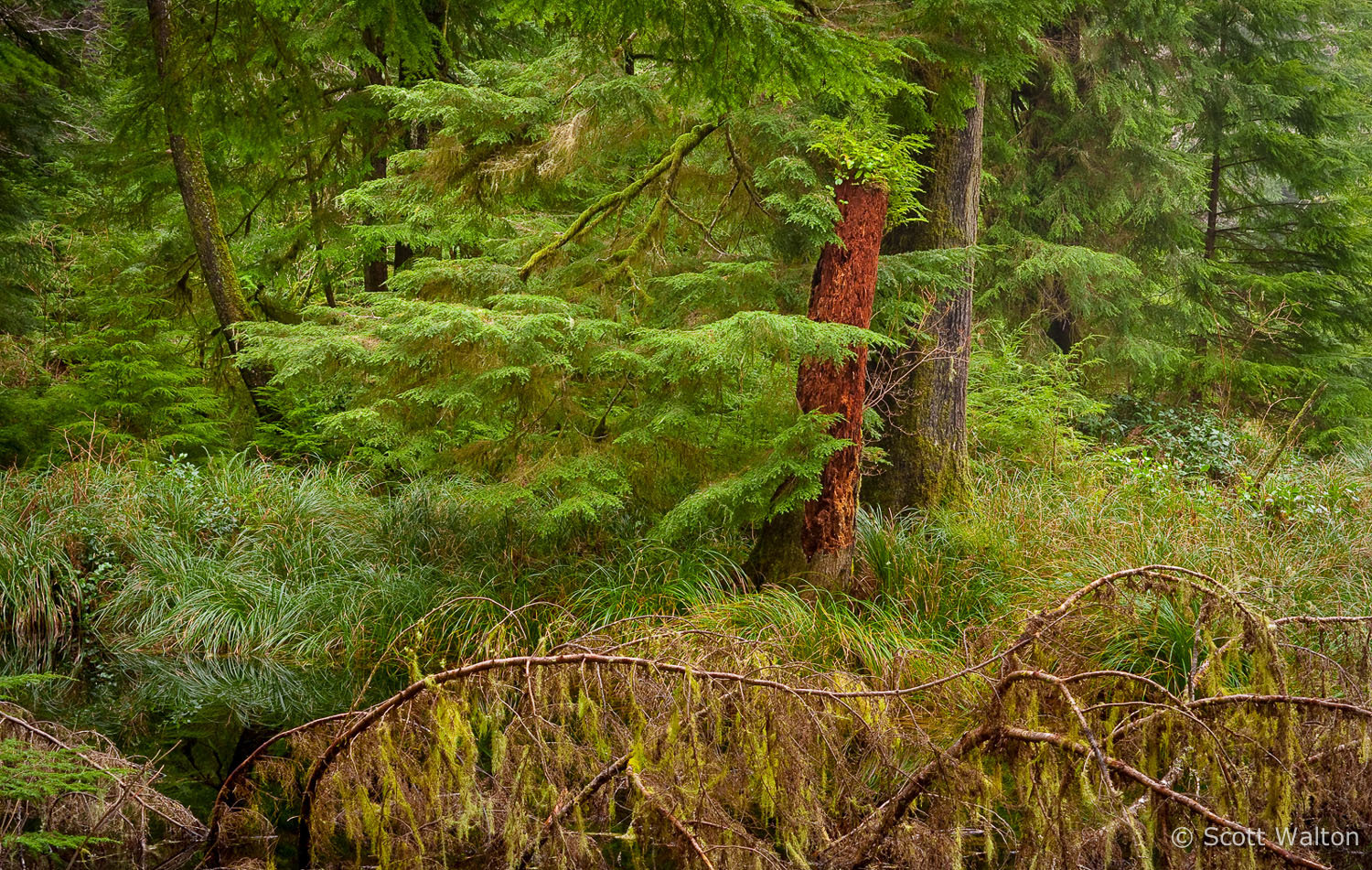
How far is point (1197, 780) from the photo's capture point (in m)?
3.04

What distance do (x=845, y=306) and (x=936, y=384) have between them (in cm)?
197

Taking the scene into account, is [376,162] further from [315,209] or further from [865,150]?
[865,150]

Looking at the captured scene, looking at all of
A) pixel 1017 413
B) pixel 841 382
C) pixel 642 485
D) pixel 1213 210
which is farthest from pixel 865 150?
pixel 1213 210

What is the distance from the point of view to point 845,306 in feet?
16.8

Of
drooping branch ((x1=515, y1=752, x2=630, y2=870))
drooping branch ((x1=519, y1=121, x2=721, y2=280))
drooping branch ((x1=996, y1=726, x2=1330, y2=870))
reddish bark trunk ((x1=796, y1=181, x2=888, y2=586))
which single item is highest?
drooping branch ((x1=519, y1=121, x2=721, y2=280))

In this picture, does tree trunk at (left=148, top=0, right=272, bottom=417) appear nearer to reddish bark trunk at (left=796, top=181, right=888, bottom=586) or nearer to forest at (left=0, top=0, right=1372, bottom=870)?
forest at (left=0, top=0, right=1372, bottom=870)

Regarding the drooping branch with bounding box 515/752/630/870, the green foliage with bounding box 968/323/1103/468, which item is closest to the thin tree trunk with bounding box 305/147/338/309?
the green foliage with bounding box 968/323/1103/468

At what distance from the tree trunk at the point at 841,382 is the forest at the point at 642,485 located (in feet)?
0.08

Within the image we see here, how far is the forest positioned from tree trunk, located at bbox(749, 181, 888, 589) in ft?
0.08

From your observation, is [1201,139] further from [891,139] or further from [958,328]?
[891,139]

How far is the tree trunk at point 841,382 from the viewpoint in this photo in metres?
5.10

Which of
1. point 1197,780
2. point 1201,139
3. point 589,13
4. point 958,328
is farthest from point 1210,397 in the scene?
point 589,13

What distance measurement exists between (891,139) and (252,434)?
7.59m

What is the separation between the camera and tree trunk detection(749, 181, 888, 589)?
5.10m
